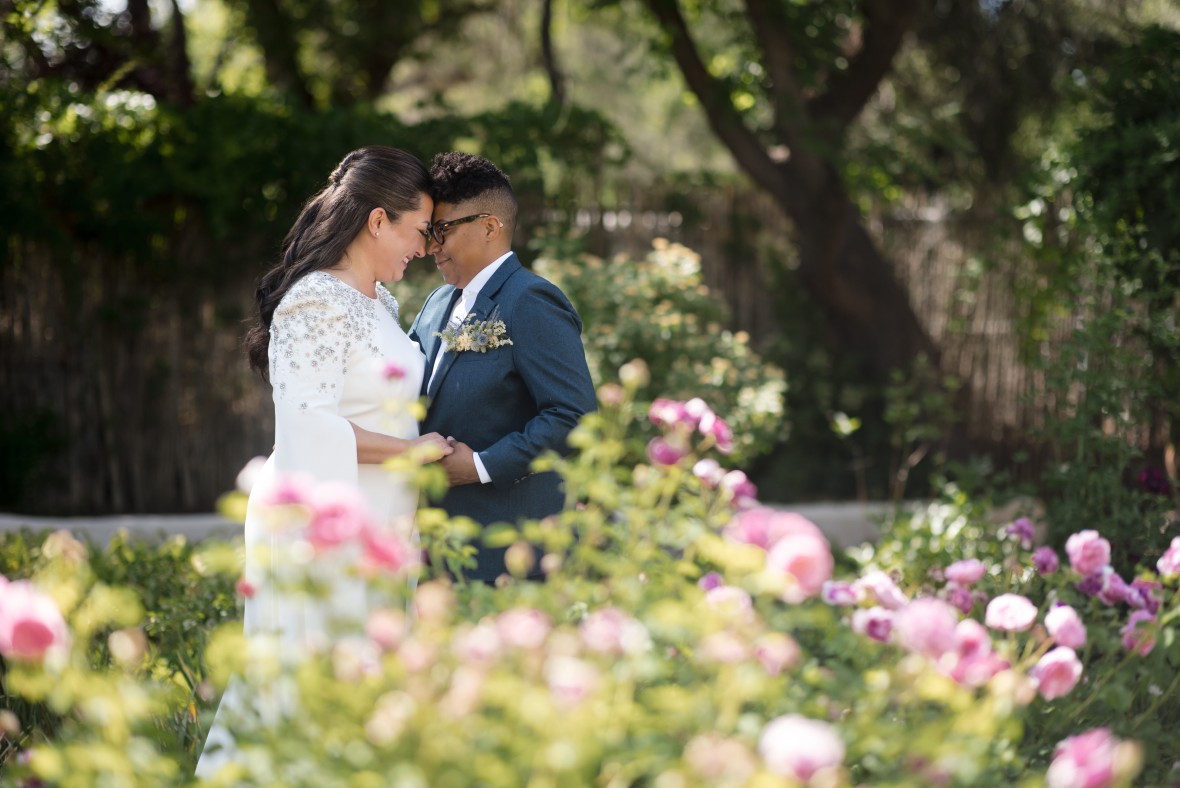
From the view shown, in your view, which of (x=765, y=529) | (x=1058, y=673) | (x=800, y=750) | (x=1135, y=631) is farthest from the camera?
(x=1135, y=631)

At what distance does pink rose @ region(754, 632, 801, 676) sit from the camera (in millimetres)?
1732

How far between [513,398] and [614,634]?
1.42 meters

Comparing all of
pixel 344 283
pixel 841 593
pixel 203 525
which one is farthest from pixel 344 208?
pixel 203 525

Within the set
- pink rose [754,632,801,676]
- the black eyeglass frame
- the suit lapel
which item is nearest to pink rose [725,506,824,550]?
pink rose [754,632,801,676]

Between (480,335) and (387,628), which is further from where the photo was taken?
(480,335)

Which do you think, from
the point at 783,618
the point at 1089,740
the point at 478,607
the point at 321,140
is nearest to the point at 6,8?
the point at 321,140

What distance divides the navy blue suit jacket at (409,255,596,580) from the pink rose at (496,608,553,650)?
1.23 m

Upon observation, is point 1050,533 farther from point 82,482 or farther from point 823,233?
point 82,482

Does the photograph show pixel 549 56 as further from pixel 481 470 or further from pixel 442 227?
pixel 481 470

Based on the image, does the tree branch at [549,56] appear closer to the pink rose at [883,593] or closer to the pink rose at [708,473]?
the pink rose at [708,473]

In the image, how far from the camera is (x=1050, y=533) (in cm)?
452

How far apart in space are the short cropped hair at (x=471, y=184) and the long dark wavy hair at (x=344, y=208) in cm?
6

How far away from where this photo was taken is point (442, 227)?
3.12 meters

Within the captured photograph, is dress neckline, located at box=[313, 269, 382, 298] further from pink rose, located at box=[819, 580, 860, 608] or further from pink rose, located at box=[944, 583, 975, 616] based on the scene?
pink rose, located at box=[944, 583, 975, 616]
